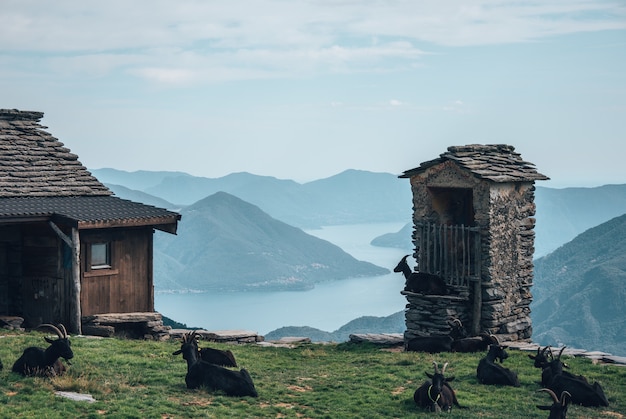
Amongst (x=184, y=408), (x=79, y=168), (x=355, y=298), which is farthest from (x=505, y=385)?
(x=355, y=298)

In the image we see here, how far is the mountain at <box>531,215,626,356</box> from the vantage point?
297 ft

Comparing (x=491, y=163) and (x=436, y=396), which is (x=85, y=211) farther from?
(x=436, y=396)

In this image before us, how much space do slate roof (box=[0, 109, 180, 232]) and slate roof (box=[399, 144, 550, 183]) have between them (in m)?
7.59

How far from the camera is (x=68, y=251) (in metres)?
24.5

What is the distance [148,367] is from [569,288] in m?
96.1

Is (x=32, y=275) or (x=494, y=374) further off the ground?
(x=32, y=275)

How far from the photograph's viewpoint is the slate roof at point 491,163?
25.0 metres

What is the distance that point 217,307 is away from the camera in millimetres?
182750

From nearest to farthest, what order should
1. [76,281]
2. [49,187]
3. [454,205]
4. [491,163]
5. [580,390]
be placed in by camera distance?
[580,390], [76,281], [491,163], [454,205], [49,187]

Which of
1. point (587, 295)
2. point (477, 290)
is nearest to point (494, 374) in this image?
point (477, 290)

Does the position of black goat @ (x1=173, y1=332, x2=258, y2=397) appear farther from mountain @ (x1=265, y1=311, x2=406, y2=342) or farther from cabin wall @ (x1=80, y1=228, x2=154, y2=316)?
mountain @ (x1=265, y1=311, x2=406, y2=342)

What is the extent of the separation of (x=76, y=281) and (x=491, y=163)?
38.2ft

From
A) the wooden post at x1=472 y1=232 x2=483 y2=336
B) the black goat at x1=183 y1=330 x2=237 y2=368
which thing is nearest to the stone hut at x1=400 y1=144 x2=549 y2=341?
the wooden post at x1=472 y1=232 x2=483 y2=336

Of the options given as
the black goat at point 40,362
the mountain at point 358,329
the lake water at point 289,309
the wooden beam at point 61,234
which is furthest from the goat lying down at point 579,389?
the lake water at point 289,309
